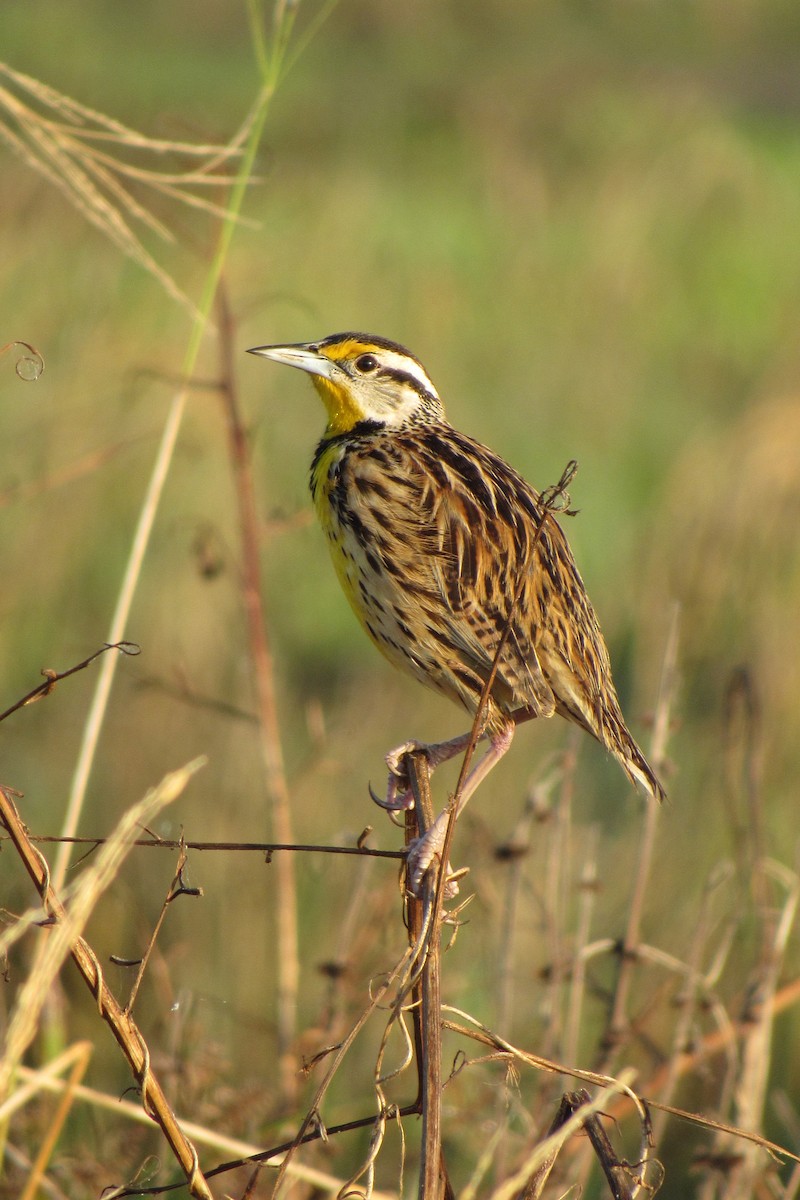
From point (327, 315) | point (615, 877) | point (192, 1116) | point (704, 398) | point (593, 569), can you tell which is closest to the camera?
point (192, 1116)

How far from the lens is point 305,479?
23.5 ft

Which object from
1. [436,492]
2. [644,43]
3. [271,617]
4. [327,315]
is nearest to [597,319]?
[327,315]

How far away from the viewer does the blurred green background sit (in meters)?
4.93

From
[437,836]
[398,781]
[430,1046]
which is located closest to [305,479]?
[398,781]

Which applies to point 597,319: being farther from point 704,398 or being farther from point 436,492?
point 436,492

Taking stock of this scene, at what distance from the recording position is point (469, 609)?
305cm

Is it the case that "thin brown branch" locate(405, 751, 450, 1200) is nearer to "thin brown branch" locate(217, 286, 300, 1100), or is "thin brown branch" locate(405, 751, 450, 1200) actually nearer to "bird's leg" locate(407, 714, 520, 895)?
"bird's leg" locate(407, 714, 520, 895)

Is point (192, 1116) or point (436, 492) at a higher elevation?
point (436, 492)

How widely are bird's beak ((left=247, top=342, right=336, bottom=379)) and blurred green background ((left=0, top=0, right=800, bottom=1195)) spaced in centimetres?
16

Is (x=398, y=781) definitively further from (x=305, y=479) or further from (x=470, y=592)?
(x=305, y=479)

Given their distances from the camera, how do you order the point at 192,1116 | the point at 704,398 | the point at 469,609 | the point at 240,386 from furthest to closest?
1. the point at 704,398
2. the point at 240,386
3. the point at 192,1116
4. the point at 469,609

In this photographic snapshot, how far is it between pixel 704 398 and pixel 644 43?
2258 centimetres

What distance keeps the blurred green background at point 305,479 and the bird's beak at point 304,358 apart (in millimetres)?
162

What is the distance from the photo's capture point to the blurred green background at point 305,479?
493 centimetres
